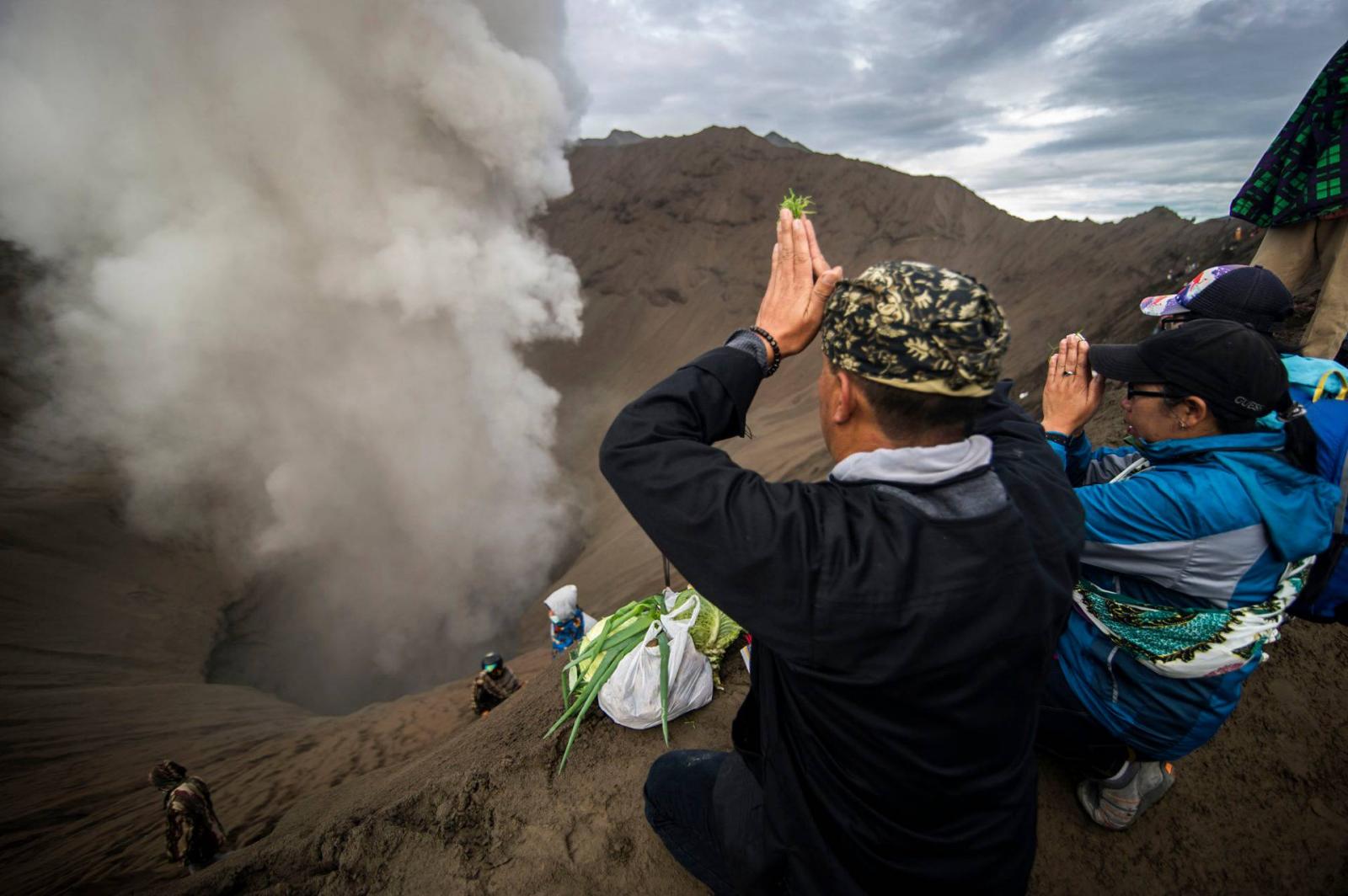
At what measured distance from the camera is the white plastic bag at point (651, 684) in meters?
2.66

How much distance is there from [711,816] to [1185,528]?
1610mm

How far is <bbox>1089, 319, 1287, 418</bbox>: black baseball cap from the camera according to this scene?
1587 millimetres

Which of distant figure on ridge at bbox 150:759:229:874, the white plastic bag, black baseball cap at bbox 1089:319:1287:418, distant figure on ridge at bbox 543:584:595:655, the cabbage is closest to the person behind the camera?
black baseball cap at bbox 1089:319:1287:418

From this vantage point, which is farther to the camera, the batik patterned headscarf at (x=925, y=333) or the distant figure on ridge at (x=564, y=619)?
the distant figure on ridge at (x=564, y=619)

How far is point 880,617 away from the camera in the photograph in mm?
949

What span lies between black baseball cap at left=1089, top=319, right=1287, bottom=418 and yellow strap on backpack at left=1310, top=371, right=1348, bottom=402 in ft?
1.12

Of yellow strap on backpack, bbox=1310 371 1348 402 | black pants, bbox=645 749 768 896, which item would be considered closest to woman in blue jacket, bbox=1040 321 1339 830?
yellow strap on backpack, bbox=1310 371 1348 402

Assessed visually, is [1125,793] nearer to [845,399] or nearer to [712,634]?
[712,634]

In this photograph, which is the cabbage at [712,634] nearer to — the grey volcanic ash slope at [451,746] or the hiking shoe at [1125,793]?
the grey volcanic ash slope at [451,746]

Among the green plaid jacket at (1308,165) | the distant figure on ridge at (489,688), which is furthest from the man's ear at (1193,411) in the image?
the distant figure on ridge at (489,688)

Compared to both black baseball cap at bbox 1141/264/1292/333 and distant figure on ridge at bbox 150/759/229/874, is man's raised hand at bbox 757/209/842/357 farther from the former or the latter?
distant figure on ridge at bbox 150/759/229/874

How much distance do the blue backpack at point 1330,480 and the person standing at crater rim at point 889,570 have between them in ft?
3.51

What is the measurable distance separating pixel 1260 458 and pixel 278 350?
17.9m

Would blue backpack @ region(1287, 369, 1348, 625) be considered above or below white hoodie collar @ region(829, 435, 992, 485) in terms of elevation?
below
